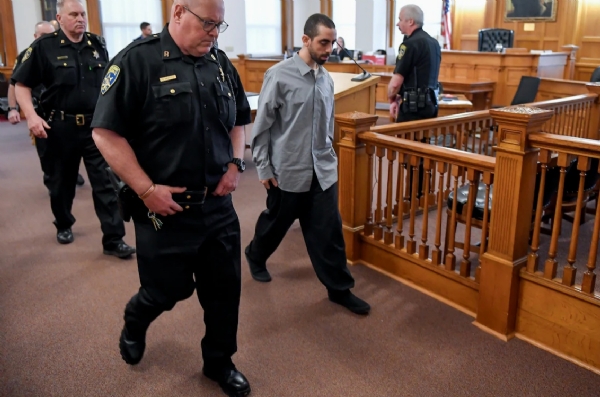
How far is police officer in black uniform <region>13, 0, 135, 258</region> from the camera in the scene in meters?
3.42

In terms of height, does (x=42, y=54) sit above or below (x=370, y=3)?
below

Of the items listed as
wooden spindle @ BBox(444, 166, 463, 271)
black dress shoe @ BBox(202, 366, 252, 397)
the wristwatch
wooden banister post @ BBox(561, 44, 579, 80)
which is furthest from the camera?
wooden banister post @ BBox(561, 44, 579, 80)

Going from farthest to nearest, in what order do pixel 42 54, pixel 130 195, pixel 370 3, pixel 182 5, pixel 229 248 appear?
pixel 370 3 → pixel 42 54 → pixel 229 248 → pixel 130 195 → pixel 182 5

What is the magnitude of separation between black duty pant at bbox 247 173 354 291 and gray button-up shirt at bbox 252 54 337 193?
0.06 metres

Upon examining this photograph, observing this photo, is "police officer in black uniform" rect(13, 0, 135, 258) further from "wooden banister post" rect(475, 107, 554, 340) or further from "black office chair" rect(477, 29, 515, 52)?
"black office chair" rect(477, 29, 515, 52)

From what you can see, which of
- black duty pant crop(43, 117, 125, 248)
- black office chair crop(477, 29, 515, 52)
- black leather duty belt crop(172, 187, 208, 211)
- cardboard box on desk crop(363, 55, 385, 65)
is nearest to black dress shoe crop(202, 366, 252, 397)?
black leather duty belt crop(172, 187, 208, 211)

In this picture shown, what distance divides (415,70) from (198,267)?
2756 mm

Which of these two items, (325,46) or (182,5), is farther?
(325,46)

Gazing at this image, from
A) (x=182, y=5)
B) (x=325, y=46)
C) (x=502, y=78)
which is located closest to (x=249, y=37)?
(x=502, y=78)

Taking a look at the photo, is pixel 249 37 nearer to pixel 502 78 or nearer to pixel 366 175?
pixel 502 78

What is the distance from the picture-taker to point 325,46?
2.64 m

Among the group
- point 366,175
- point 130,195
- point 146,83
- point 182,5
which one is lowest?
point 366,175

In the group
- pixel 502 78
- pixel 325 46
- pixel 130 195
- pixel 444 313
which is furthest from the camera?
pixel 502 78

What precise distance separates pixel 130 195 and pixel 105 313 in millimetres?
1200
